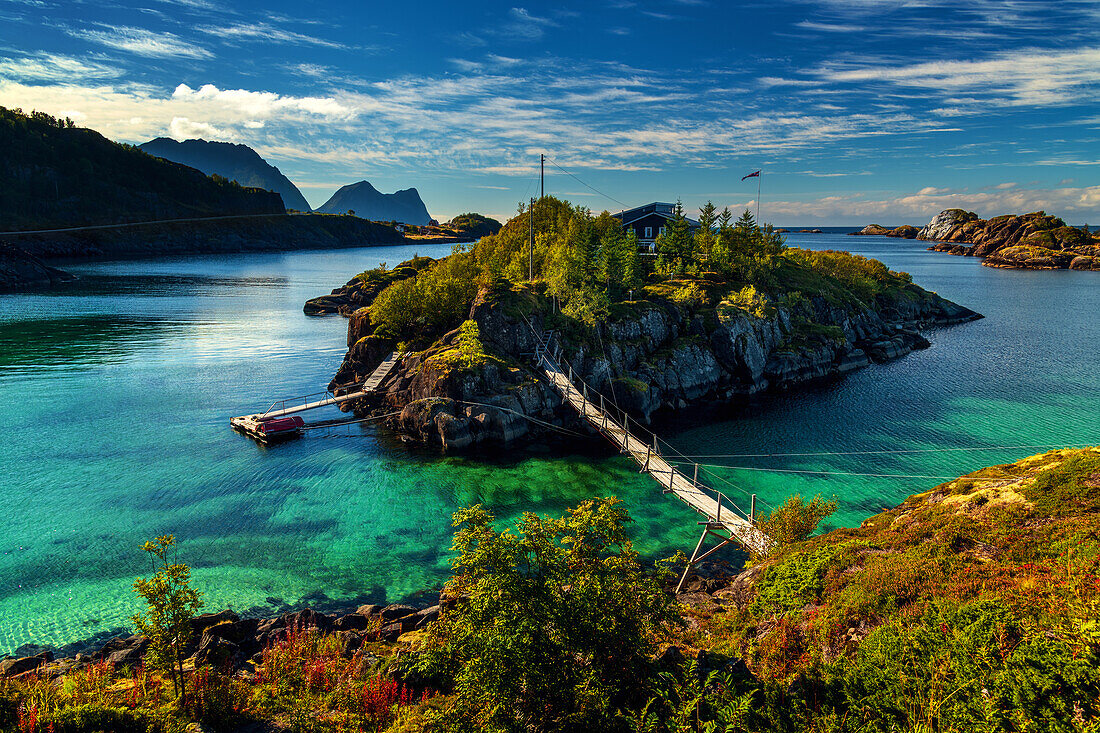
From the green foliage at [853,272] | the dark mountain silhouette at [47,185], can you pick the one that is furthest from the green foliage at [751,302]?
the dark mountain silhouette at [47,185]

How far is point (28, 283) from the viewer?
11494 cm

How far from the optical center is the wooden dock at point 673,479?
24388 mm

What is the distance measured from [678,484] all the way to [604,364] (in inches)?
890

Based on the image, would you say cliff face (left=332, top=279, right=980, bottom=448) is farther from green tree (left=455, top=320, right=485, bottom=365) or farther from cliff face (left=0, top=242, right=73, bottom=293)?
cliff face (left=0, top=242, right=73, bottom=293)

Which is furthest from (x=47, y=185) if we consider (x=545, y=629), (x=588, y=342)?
(x=545, y=629)

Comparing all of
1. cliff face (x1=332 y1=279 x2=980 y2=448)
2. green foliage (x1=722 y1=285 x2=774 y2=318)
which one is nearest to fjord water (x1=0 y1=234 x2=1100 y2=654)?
cliff face (x1=332 y1=279 x2=980 y2=448)

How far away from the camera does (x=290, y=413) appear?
45.3m

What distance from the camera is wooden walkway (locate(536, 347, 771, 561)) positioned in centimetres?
2427

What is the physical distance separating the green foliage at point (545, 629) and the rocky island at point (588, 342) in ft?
95.8

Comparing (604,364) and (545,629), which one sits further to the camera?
(604,364)

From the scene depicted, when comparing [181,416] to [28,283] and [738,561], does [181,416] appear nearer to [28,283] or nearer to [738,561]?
[738,561]

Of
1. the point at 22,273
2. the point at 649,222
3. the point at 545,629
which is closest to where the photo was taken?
the point at 545,629

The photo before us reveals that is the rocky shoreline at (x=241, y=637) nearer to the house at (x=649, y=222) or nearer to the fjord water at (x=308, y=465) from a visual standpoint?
the fjord water at (x=308, y=465)

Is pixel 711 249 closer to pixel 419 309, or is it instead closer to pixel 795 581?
pixel 419 309
